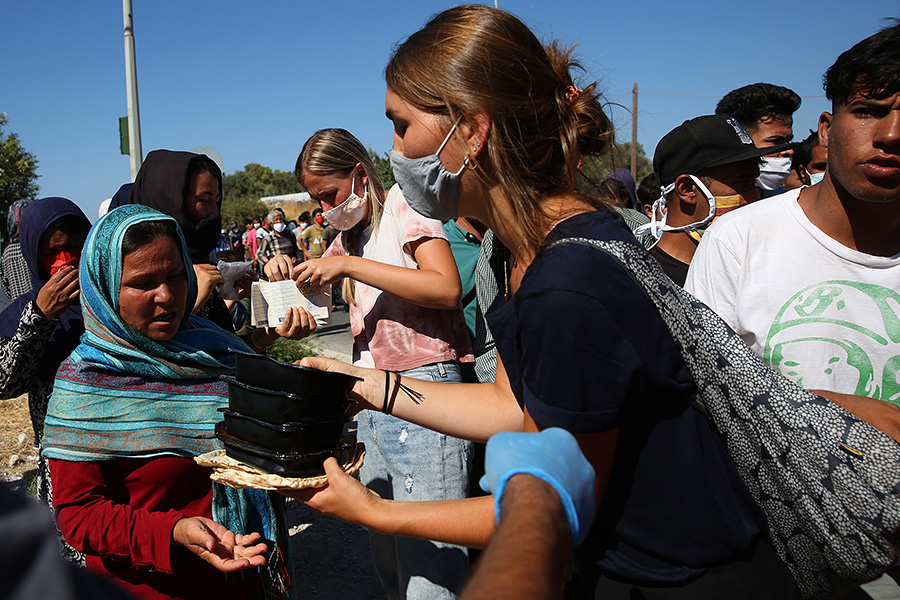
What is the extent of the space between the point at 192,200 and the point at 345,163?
0.99 m

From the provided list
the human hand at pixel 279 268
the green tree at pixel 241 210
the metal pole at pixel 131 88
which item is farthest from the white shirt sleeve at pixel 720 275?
the green tree at pixel 241 210

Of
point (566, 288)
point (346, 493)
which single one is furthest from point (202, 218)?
point (566, 288)

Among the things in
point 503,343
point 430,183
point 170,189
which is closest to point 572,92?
point 430,183

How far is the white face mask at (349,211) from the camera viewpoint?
2.89 m

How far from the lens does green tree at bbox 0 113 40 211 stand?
733 inches

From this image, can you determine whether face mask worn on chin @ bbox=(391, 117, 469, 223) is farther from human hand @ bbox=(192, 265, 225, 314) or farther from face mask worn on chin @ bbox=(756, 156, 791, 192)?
face mask worn on chin @ bbox=(756, 156, 791, 192)

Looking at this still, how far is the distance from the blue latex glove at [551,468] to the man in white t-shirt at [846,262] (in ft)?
4.81

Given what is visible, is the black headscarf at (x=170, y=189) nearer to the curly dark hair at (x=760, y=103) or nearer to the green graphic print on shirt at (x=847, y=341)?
the green graphic print on shirt at (x=847, y=341)

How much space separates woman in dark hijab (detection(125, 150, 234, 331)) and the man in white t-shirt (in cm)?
253

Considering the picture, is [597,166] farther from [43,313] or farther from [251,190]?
[251,190]

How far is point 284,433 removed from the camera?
164cm

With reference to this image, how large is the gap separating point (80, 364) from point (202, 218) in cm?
136

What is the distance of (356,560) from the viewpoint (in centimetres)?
411

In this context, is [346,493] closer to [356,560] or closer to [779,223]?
[779,223]
